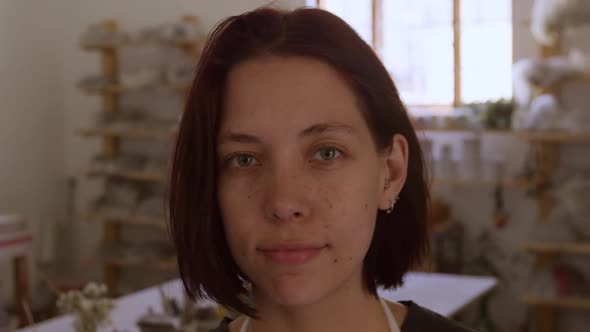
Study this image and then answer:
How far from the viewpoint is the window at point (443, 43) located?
4.71 m

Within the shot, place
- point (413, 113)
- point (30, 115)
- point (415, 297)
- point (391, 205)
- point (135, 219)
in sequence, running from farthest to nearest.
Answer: point (30, 115)
point (135, 219)
point (413, 113)
point (415, 297)
point (391, 205)

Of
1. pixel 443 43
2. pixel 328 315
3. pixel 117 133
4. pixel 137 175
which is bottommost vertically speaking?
pixel 137 175

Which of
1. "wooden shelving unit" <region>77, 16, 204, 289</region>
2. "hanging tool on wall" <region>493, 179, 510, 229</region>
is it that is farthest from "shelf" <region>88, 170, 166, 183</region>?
"hanging tool on wall" <region>493, 179, 510, 229</region>

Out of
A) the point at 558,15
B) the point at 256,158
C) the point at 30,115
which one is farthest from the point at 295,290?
the point at 30,115

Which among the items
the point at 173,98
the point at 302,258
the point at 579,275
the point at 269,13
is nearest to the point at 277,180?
the point at 302,258

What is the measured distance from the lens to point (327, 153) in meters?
0.85

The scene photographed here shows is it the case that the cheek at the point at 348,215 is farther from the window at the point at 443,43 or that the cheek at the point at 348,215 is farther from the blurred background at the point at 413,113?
the window at the point at 443,43

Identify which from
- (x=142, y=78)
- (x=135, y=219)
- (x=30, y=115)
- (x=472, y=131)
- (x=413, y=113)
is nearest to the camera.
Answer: (x=413, y=113)

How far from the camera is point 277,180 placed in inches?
32.7

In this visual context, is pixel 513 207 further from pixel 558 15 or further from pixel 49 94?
pixel 49 94

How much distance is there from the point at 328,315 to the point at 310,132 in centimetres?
21

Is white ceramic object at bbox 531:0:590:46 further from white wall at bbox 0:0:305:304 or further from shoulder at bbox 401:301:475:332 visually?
shoulder at bbox 401:301:475:332

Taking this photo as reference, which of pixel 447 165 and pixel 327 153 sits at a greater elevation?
pixel 327 153

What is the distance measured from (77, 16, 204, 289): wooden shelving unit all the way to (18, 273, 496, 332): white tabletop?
2.12 meters
